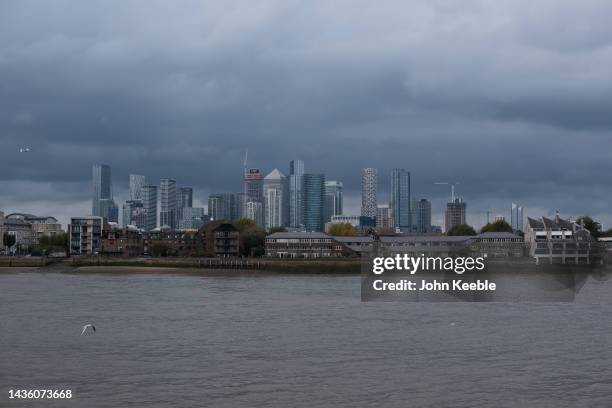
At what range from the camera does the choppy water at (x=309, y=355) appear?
28031mm

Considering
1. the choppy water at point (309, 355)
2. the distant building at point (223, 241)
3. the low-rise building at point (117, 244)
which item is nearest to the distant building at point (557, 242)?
the distant building at point (223, 241)

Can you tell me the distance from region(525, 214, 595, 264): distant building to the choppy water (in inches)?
4759

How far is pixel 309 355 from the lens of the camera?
118ft

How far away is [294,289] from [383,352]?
156ft

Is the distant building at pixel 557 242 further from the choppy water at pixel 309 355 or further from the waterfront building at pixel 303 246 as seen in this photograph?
the choppy water at pixel 309 355

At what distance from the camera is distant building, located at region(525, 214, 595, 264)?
176625 millimetres

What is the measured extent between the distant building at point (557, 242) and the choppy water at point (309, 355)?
120889mm

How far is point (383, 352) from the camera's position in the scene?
36.9m

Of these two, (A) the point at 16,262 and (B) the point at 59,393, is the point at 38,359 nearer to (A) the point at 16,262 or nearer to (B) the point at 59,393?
(B) the point at 59,393

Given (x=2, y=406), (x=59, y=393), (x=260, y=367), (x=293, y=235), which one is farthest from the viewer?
(x=293, y=235)

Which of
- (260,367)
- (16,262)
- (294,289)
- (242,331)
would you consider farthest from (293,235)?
(260,367)

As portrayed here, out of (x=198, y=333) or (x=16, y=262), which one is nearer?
(x=198, y=333)

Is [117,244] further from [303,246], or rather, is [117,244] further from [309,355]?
[309,355]

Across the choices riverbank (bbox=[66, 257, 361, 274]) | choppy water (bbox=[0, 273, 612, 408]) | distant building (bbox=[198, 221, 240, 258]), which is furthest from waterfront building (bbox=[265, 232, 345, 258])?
choppy water (bbox=[0, 273, 612, 408])
